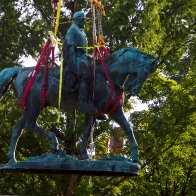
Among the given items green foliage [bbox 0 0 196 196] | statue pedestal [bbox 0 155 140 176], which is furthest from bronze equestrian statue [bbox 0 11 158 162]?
green foliage [bbox 0 0 196 196]

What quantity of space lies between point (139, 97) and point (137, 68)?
10.6 m

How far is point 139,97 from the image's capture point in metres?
19.1

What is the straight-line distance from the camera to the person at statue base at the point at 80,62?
8578mm

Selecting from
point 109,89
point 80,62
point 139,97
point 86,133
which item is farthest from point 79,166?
point 139,97

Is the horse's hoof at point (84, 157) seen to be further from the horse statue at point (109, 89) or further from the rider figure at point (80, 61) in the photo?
the rider figure at point (80, 61)

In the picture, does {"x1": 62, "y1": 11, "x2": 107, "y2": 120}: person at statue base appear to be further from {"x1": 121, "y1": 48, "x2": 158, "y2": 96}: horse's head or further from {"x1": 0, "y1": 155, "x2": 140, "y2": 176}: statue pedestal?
{"x1": 0, "y1": 155, "x2": 140, "y2": 176}: statue pedestal

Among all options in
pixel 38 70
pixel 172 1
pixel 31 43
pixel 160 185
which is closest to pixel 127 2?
pixel 172 1

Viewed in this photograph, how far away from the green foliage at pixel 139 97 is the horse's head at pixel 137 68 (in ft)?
29.0

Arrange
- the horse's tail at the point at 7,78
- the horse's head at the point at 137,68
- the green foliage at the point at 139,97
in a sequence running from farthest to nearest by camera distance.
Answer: the green foliage at the point at 139,97
the horse's tail at the point at 7,78
the horse's head at the point at 137,68

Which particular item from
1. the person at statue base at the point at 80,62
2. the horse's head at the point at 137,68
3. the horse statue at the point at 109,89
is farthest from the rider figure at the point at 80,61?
the horse's head at the point at 137,68

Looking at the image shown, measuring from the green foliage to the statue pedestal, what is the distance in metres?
8.77

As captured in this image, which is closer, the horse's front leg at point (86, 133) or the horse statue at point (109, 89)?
the horse statue at point (109, 89)

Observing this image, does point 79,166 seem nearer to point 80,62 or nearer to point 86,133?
point 86,133

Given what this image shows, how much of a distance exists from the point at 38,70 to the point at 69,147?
9387 millimetres
